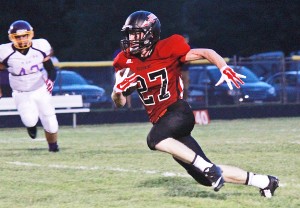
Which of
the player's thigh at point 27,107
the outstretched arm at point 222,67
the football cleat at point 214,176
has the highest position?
the outstretched arm at point 222,67

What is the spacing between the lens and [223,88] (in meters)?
22.0

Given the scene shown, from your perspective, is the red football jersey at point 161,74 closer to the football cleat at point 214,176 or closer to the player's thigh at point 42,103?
the football cleat at point 214,176

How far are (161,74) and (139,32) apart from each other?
369mm

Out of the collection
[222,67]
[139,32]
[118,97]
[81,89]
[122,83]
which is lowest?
[81,89]

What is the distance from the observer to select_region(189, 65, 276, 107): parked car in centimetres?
2175

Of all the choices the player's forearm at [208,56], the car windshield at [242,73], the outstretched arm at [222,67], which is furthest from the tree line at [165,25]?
the outstretched arm at [222,67]

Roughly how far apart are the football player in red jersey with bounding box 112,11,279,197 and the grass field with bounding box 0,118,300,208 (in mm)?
229

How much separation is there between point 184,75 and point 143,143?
14.6 ft

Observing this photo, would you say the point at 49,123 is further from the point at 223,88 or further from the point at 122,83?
the point at 223,88

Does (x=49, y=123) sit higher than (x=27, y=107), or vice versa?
(x=27, y=107)

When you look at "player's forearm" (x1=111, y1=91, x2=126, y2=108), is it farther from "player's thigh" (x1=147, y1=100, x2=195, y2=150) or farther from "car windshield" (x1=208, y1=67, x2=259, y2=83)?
"car windshield" (x1=208, y1=67, x2=259, y2=83)

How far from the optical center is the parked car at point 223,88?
21750 mm

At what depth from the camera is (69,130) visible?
56.5ft

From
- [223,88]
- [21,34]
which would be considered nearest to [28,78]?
[21,34]
